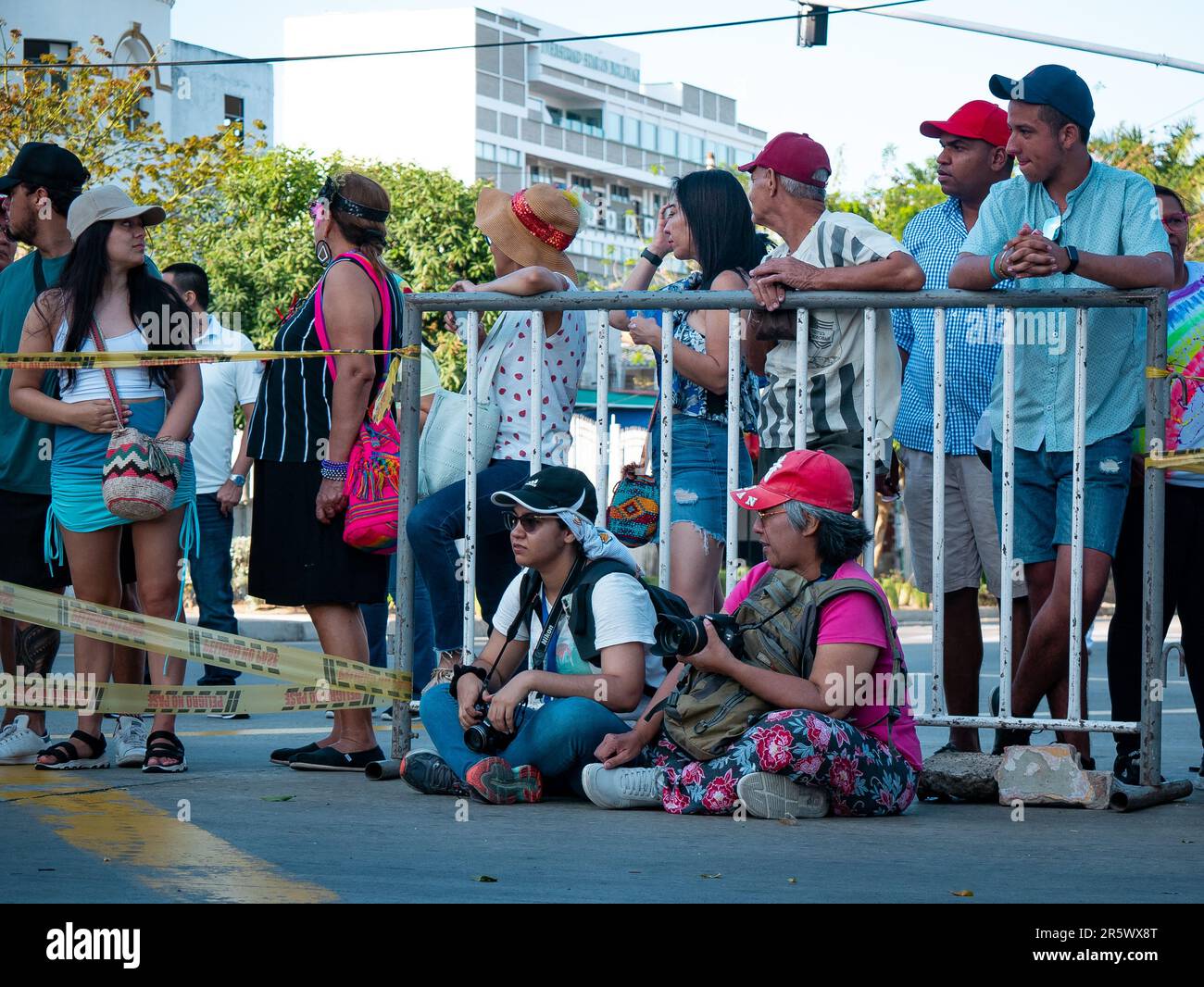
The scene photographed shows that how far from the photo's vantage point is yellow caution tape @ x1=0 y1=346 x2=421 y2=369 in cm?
628

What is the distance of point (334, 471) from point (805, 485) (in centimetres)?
187

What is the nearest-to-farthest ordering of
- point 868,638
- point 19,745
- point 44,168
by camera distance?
point 868,638
point 19,745
point 44,168

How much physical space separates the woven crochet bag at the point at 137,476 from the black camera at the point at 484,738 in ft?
4.86

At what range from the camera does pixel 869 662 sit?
16.7 ft

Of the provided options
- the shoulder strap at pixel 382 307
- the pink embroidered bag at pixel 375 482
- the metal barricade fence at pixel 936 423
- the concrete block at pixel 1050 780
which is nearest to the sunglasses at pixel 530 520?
the metal barricade fence at pixel 936 423

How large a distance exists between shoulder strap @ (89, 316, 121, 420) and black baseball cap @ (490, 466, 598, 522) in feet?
5.43

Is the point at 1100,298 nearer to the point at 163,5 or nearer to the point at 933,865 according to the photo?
the point at 933,865

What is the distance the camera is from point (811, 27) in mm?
20156

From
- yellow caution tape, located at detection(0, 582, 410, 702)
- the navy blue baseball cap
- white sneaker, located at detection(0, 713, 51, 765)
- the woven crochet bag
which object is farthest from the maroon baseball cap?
white sneaker, located at detection(0, 713, 51, 765)

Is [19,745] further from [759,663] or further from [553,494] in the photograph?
[759,663]

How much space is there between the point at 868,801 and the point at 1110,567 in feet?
4.28

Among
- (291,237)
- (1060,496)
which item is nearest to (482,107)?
(291,237)

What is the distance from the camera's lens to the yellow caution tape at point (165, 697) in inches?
238
